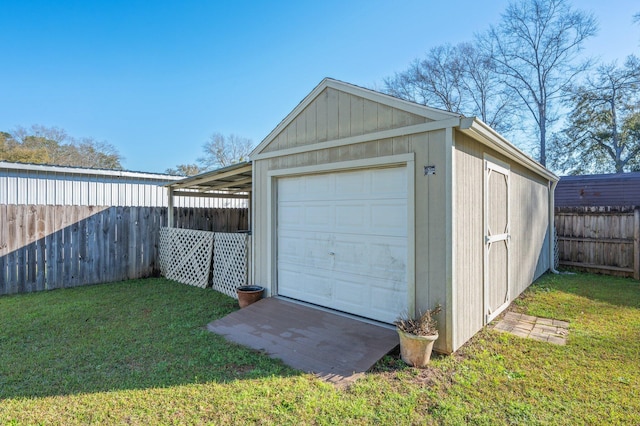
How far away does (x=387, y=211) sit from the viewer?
4.21m

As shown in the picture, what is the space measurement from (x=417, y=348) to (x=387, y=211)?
1650 mm

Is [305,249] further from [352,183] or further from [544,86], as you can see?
[544,86]

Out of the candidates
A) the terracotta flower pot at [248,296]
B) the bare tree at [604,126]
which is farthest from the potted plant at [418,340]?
the bare tree at [604,126]

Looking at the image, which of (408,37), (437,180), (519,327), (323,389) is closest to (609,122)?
(408,37)

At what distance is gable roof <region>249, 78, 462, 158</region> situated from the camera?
3.66 metres

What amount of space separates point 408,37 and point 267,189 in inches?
364

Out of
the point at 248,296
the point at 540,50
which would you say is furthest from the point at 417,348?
the point at 540,50

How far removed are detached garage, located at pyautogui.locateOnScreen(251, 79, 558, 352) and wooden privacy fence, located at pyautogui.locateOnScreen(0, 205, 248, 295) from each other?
3.81 metres

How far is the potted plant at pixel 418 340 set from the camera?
3334 mm

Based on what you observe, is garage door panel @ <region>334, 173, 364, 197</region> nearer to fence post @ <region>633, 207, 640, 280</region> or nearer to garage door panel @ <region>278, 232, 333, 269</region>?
garage door panel @ <region>278, 232, 333, 269</region>

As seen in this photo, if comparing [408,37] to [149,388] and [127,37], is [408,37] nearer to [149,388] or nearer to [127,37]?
[127,37]

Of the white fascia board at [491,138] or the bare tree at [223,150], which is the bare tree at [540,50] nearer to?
the white fascia board at [491,138]

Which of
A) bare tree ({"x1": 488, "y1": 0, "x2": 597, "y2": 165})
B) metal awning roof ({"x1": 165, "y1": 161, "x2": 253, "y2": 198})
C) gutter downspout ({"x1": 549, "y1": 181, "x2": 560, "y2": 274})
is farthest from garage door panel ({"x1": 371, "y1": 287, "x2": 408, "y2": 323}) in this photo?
bare tree ({"x1": 488, "y1": 0, "x2": 597, "y2": 165})

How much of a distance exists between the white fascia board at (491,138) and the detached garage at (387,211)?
0.02 metres
